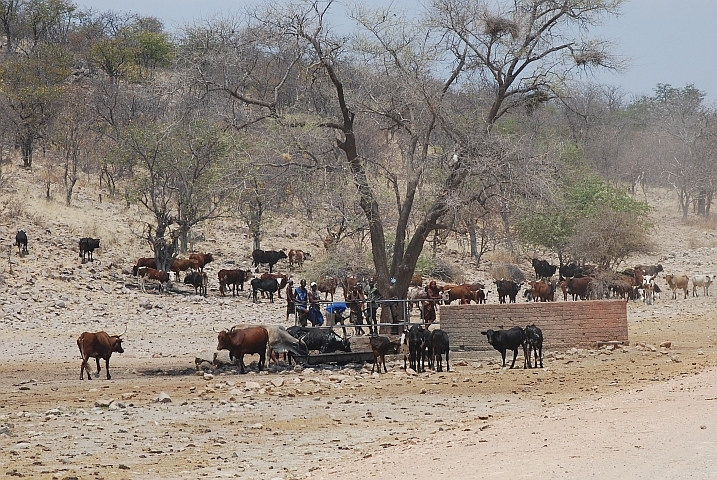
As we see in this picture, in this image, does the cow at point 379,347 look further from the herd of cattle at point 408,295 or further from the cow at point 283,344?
the cow at point 283,344

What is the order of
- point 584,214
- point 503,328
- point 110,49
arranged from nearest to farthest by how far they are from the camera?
point 503,328 → point 584,214 → point 110,49

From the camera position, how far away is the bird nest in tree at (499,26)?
22531 mm

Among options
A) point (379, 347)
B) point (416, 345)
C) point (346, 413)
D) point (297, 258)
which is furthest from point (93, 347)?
point (297, 258)

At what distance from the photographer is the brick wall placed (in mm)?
21406

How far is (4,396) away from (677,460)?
38.4ft

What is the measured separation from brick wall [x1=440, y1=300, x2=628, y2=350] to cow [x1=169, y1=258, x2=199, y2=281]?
15880 mm

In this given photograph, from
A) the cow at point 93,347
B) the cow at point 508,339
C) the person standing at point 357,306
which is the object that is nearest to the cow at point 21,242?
the person standing at point 357,306

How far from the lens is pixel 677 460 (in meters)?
8.96

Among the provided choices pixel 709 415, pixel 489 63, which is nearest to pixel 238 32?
pixel 489 63

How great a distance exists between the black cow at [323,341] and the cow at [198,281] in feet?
41.5

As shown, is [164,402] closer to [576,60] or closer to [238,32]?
[238,32]

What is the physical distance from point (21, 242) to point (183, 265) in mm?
5491

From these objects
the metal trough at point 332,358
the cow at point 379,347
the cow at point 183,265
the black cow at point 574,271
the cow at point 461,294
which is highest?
the cow at point 183,265

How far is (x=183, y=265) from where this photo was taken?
35.7m
